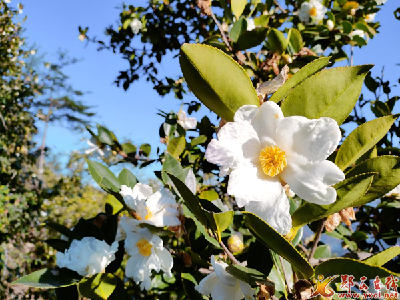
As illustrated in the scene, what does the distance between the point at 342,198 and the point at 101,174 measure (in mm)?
574

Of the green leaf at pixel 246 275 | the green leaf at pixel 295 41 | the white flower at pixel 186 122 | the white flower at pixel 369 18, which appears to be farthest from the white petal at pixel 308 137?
the white flower at pixel 369 18

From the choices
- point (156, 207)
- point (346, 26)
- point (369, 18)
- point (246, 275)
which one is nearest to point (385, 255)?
point (246, 275)

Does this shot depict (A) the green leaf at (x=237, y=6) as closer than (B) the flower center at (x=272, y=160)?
No

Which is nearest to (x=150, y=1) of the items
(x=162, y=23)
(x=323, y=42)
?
(x=162, y=23)

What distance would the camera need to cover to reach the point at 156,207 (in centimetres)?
76

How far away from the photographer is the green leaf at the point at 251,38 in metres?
1.15

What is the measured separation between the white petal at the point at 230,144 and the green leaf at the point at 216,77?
4 cm

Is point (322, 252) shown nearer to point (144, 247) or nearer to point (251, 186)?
point (144, 247)

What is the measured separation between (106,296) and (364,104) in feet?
6.26

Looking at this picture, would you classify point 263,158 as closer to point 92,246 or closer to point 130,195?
→ point 130,195

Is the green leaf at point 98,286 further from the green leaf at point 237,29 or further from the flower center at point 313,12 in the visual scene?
the flower center at point 313,12

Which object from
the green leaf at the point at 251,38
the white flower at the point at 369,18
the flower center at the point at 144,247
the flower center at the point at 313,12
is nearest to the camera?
the flower center at the point at 144,247

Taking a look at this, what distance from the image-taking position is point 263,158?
51cm

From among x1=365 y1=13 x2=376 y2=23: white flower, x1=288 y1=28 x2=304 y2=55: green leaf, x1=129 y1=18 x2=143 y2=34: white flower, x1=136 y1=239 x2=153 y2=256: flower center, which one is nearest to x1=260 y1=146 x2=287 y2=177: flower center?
x1=136 y1=239 x2=153 y2=256: flower center
